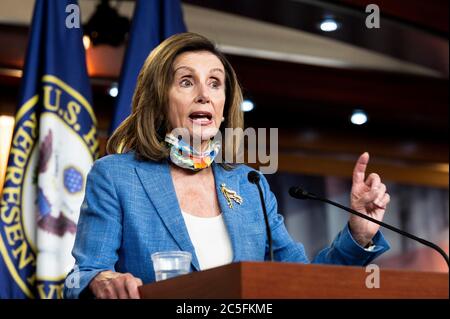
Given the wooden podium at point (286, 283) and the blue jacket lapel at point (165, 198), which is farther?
the blue jacket lapel at point (165, 198)

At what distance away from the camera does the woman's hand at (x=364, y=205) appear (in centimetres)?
230

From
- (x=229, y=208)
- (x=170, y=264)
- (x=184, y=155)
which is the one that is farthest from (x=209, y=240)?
(x=170, y=264)

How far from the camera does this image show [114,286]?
76.0 inches

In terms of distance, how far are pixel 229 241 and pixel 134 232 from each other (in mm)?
274

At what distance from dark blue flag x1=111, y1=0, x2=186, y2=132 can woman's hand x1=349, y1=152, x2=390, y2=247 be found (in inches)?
75.9

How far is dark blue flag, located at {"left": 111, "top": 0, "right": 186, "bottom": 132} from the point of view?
13.4 ft

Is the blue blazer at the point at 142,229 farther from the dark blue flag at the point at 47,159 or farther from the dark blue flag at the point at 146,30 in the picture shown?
the dark blue flag at the point at 146,30

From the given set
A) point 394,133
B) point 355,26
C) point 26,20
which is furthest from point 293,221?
point 26,20

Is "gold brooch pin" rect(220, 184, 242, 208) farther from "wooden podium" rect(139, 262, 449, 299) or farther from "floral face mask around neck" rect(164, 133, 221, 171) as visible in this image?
"wooden podium" rect(139, 262, 449, 299)
